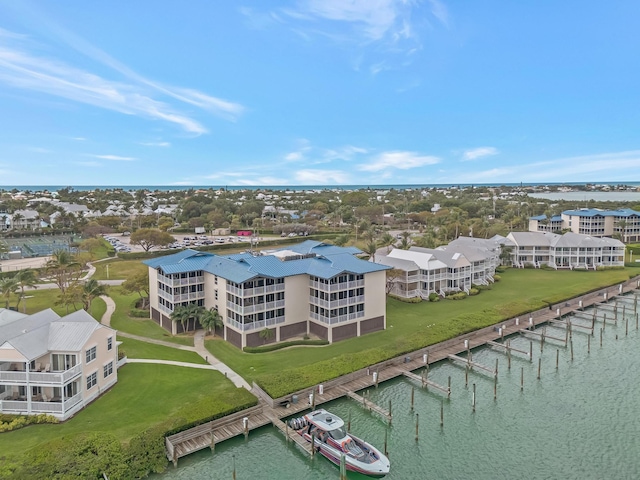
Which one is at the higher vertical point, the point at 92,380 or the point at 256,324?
the point at 256,324

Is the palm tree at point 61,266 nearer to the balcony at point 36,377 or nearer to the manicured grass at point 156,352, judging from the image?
the manicured grass at point 156,352

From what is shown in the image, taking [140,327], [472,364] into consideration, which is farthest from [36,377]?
[472,364]

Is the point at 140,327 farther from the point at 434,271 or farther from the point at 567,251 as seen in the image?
the point at 567,251

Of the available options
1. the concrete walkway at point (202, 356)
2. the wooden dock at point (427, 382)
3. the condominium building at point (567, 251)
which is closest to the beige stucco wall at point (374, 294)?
the wooden dock at point (427, 382)

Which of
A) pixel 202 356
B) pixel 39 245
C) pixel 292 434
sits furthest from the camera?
pixel 39 245

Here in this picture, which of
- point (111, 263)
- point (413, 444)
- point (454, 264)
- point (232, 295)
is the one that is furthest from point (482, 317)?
point (111, 263)

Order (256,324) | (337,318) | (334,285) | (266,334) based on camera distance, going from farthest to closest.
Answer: (337,318) < (334,285) < (256,324) < (266,334)
